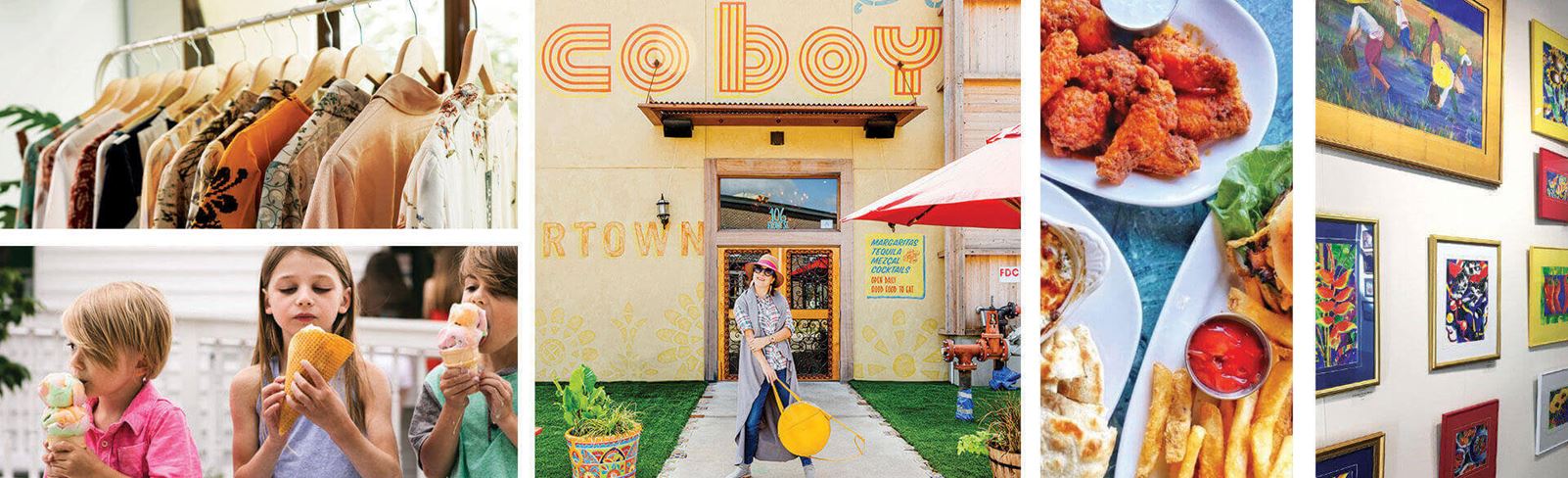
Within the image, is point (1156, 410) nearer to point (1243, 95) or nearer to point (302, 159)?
point (1243, 95)

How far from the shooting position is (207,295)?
83.4 inches

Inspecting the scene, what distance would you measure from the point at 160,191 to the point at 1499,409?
12.1ft

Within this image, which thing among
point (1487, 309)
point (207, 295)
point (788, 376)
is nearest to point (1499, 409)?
point (1487, 309)

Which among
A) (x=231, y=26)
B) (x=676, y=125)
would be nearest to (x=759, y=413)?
(x=231, y=26)

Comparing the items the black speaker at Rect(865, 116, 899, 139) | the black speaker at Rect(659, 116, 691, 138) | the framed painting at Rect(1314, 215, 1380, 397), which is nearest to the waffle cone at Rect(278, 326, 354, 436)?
the framed painting at Rect(1314, 215, 1380, 397)

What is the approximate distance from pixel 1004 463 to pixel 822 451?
5.82ft

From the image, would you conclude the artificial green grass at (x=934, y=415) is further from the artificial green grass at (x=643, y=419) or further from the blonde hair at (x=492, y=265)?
the blonde hair at (x=492, y=265)

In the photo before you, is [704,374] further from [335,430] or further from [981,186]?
[335,430]

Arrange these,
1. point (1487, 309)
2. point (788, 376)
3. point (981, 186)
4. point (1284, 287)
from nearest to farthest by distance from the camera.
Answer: point (1284, 287) < point (1487, 309) < point (981, 186) < point (788, 376)

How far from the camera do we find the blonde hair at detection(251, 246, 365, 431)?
2025mm

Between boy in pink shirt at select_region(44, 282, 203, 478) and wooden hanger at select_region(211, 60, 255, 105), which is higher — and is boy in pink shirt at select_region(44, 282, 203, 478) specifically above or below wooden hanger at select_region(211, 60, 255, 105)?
below

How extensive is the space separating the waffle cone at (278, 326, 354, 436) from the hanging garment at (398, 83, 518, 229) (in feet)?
1.02

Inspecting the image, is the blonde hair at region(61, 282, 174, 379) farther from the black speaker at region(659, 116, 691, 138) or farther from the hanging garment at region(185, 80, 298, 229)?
the black speaker at region(659, 116, 691, 138)

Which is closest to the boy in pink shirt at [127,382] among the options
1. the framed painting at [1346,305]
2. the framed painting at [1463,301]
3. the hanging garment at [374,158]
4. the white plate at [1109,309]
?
the hanging garment at [374,158]
